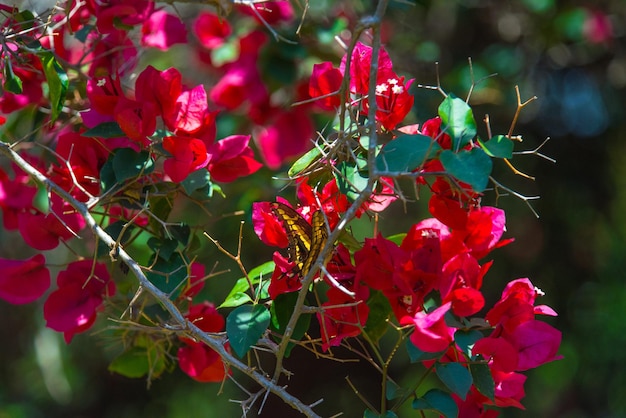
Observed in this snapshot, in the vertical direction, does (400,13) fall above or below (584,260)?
above

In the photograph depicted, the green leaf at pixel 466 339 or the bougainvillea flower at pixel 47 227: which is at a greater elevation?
the green leaf at pixel 466 339

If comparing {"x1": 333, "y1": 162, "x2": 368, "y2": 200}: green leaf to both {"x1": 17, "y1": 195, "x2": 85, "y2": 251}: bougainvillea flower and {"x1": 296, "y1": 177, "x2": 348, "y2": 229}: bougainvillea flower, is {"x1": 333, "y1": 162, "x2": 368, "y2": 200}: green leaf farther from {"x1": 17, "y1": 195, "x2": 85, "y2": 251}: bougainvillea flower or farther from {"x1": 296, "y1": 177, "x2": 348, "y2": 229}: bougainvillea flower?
{"x1": 17, "y1": 195, "x2": 85, "y2": 251}: bougainvillea flower

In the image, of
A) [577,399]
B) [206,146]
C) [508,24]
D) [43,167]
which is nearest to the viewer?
[206,146]

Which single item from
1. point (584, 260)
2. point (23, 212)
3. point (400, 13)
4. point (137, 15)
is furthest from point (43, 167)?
point (584, 260)

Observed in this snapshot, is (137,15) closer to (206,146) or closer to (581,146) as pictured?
(206,146)

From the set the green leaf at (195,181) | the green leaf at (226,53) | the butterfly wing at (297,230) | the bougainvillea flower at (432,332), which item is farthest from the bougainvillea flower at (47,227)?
the green leaf at (226,53)

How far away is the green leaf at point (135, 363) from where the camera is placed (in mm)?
741

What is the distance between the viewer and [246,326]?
1.71 feet

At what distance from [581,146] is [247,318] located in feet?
4.00

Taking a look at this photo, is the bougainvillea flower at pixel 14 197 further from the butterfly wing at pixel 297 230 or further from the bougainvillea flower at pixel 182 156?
the butterfly wing at pixel 297 230

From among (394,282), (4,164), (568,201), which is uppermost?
(394,282)

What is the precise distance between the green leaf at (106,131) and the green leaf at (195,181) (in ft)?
0.23

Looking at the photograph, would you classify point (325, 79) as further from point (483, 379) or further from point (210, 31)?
point (210, 31)

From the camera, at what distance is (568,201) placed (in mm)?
1547
